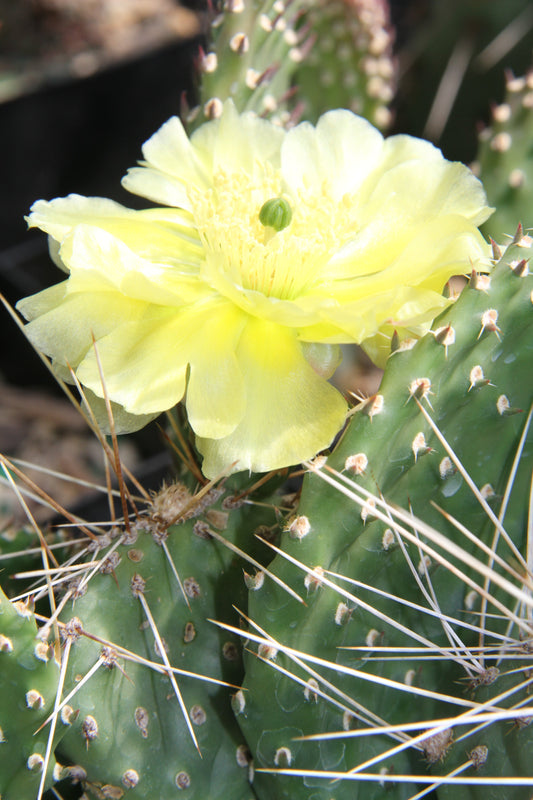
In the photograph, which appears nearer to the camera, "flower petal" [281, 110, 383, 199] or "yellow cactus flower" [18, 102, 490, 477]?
"yellow cactus flower" [18, 102, 490, 477]

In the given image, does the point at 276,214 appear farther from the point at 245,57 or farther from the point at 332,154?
the point at 245,57

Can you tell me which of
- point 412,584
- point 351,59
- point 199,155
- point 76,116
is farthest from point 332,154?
point 76,116

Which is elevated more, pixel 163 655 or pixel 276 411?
pixel 276 411

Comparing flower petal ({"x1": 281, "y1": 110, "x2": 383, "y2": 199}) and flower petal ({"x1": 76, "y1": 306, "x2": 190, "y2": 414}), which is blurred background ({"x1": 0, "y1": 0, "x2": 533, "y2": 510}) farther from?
flower petal ({"x1": 76, "y1": 306, "x2": 190, "y2": 414})

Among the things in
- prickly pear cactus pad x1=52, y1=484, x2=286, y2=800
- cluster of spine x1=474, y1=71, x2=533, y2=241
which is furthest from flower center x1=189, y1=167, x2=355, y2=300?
cluster of spine x1=474, y1=71, x2=533, y2=241

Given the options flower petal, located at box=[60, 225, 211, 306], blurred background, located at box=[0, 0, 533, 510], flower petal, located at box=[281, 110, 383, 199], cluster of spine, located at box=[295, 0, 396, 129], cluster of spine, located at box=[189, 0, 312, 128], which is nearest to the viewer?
flower petal, located at box=[60, 225, 211, 306]

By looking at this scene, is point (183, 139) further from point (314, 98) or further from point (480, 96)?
point (480, 96)
